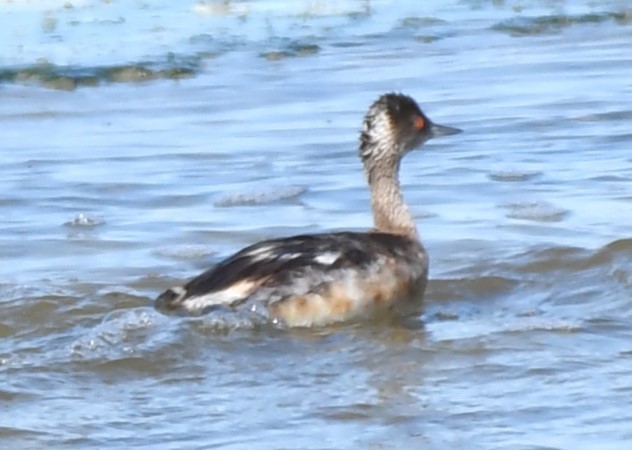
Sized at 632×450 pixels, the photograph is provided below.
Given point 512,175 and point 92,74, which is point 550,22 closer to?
point 92,74

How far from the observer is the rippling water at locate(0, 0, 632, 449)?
6.70 m

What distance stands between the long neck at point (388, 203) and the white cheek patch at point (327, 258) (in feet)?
2.64

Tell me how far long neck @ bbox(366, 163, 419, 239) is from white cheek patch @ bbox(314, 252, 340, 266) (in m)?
0.80

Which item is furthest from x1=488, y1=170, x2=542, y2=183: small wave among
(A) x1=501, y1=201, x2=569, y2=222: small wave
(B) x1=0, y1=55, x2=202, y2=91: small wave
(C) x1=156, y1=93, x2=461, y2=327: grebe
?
(B) x1=0, y1=55, x2=202, y2=91: small wave

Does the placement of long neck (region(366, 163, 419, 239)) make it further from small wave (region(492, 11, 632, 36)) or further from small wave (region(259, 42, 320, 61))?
small wave (region(492, 11, 632, 36))

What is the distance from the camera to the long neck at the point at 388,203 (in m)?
9.19

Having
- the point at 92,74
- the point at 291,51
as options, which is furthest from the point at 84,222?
the point at 291,51

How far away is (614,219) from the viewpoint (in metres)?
9.93

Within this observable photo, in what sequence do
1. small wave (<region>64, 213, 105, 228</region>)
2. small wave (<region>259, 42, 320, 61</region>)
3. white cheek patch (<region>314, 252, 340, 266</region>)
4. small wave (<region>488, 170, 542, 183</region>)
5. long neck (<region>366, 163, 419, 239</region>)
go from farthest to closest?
small wave (<region>259, 42, 320, 61</region>) < small wave (<region>488, 170, 542, 183</region>) < small wave (<region>64, 213, 105, 228</region>) < long neck (<region>366, 163, 419, 239</region>) < white cheek patch (<region>314, 252, 340, 266</region>)

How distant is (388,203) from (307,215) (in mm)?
1302

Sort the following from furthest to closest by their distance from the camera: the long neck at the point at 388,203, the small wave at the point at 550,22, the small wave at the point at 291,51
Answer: the small wave at the point at 550,22 → the small wave at the point at 291,51 → the long neck at the point at 388,203

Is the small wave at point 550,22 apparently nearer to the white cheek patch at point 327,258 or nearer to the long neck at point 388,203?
the long neck at point 388,203

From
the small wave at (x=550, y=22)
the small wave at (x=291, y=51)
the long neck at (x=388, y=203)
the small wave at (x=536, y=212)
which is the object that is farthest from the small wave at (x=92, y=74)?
the long neck at (x=388, y=203)

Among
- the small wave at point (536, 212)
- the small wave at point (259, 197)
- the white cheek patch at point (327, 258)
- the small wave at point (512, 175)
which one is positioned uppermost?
the white cheek patch at point (327, 258)
